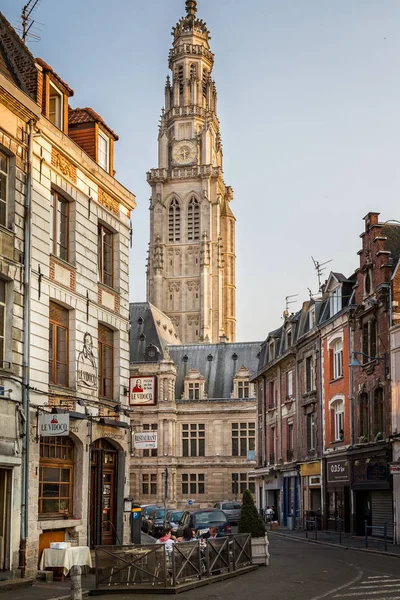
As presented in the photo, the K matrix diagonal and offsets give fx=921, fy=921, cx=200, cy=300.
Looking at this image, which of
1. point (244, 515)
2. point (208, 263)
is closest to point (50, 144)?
point (244, 515)

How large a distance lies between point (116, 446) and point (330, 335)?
20.0 meters

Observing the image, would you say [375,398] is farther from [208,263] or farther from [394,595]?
[208,263]

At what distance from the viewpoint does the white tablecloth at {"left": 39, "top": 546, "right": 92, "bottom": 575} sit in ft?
66.2

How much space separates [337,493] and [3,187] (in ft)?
87.1

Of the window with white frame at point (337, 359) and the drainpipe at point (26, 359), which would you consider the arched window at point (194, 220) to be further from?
the drainpipe at point (26, 359)

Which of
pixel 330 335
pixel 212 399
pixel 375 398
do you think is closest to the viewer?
pixel 375 398

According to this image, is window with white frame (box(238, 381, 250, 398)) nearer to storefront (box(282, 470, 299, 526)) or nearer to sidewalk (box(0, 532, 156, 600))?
storefront (box(282, 470, 299, 526))

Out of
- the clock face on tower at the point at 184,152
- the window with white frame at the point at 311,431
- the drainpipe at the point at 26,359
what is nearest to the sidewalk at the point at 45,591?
the drainpipe at the point at 26,359

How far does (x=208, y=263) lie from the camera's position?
351ft

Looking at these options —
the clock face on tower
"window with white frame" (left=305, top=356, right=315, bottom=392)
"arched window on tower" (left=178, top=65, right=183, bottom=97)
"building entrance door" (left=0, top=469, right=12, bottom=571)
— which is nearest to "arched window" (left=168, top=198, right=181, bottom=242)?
the clock face on tower

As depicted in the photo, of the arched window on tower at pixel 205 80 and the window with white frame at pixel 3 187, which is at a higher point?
the arched window on tower at pixel 205 80

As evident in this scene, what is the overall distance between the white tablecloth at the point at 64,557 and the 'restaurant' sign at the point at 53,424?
2547 millimetres

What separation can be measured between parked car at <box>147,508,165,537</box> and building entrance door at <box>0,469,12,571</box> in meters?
23.2

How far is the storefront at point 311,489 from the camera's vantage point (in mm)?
44969
